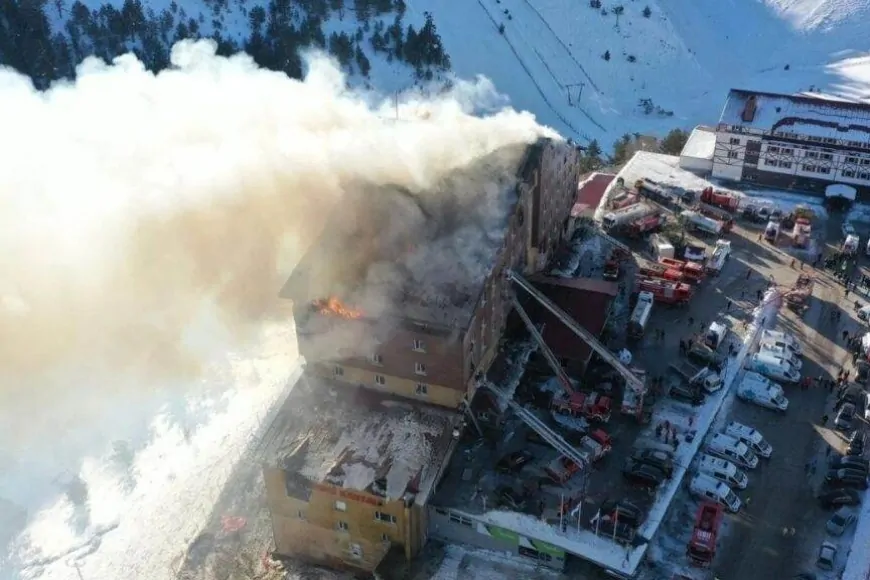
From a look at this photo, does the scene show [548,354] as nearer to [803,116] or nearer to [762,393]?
[762,393]

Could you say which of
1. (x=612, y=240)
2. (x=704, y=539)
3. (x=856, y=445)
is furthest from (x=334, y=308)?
(x=856, y=445)

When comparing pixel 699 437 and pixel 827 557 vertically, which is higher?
pixel 699 437

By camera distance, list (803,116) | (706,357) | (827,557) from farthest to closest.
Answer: (803,116)
(706,357)
(827,557)

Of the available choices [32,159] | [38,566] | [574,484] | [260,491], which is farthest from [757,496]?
[32,159]

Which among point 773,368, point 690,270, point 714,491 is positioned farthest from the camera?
point 690,270

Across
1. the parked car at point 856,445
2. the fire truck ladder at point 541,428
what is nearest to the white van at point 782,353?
the parked car at point 856,445

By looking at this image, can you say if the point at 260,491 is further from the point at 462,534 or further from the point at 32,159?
the point at 32,159

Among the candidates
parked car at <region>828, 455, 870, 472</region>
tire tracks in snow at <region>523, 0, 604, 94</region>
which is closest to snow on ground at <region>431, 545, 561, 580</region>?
parked car at <region>828, 455, 870, 472</region>

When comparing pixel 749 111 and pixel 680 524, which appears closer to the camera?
pixel 680 524
